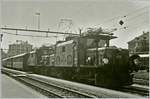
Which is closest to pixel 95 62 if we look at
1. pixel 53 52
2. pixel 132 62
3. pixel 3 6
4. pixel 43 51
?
pixel 132 62

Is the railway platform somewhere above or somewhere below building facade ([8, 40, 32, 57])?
below

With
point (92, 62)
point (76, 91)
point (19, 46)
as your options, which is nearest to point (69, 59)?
point (92, 62)

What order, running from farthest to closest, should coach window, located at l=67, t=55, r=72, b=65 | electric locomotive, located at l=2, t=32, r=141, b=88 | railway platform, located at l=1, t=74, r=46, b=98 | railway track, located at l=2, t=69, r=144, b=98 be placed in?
coach window, located at l=67, t=55, r=72, b=65, electric locomotive, located at l=2, t=32, r=141, b=88, railway track, located at l=2, t=69, r=144, b=98, railway platform, located at l=1, t=74, r=46, b=98

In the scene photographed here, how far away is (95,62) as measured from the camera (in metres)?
14.6

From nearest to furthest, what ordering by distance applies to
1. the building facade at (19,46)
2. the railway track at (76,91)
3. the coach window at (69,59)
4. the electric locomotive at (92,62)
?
the railway track at (76,91), the electric locomotive at (92,62), the coach window at (69,59), the building facade at (19,46)

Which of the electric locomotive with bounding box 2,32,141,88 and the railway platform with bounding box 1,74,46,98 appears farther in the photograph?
the electric locomotive with bounding box 2,32,141,88

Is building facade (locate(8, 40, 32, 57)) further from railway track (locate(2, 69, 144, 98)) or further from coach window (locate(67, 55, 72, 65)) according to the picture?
railway track (locate(2, 69, 144, 98))

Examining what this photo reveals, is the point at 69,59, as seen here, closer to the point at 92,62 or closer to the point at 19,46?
the point at 92,62

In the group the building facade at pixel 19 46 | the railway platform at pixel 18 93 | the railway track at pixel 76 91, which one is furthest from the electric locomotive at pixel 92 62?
the building facade at pixel 19 46

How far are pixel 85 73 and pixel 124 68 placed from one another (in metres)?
2.62

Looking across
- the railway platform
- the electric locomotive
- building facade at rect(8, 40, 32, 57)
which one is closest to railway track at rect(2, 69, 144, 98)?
the railway platform

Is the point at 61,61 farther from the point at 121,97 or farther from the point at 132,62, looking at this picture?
the point at 121,97

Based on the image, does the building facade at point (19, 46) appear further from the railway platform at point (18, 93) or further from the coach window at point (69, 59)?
the railway platform at point (18, 93)

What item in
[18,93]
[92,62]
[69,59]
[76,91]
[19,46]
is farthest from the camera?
[19,46]
